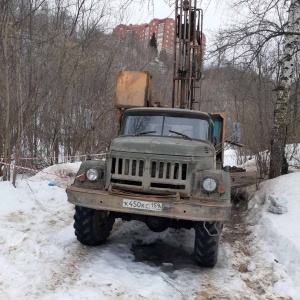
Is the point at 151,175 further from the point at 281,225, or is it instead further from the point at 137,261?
the point at 281,225

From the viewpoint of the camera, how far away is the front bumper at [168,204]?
459 centimetres

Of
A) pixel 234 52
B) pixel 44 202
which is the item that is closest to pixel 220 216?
pixel 44 202

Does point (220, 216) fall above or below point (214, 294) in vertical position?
above

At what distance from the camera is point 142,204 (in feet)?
15.5

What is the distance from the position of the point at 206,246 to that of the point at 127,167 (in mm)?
1477

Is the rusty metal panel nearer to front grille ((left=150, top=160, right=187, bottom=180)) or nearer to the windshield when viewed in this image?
the windshield

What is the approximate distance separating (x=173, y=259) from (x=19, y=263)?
6.92 ft

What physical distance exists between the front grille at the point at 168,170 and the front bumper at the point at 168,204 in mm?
277

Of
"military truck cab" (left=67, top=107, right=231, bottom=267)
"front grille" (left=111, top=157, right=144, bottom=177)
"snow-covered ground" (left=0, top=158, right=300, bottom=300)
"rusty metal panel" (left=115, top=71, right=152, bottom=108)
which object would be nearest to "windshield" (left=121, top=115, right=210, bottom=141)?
"military truck cab" (left=67, top=107, right=231, bottom=267)

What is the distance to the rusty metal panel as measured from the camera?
7.80 metres

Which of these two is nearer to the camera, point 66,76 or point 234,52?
point 234,52

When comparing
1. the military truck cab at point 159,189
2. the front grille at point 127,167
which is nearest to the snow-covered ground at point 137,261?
the military truck cab at point 159,189

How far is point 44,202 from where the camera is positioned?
7762 millimetres

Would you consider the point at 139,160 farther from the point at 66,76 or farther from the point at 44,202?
the point at 66,76
